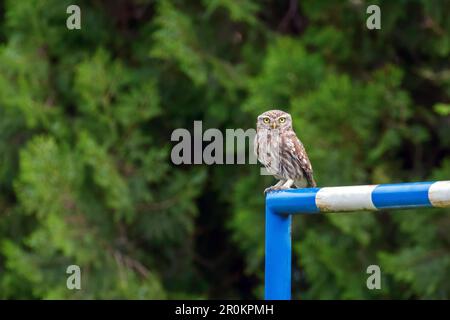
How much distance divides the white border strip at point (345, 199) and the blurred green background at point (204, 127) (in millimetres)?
3381

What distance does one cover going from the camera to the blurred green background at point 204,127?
7352 mm

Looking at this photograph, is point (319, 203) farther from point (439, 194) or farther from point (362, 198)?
point (439, 194)

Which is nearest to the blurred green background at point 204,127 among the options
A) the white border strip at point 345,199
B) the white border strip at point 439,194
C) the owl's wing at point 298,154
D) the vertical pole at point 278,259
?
the owl's wing at point 298,154

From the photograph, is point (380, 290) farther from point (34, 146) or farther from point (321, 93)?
point (34, 146)

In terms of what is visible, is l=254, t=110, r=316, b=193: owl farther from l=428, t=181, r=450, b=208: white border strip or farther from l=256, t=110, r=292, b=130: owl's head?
l=428, t=181, r=450, b=208: white border strip

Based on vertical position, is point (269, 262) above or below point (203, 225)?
below

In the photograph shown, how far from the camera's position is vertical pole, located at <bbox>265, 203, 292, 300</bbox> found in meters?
3.89

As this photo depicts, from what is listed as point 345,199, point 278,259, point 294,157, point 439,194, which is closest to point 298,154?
point 294,157

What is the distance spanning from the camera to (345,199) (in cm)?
370

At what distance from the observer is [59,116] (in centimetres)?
834

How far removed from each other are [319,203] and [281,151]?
149 cm

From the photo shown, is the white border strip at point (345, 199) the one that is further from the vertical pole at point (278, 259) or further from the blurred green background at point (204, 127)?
the blurred green background at point (204, 127)
